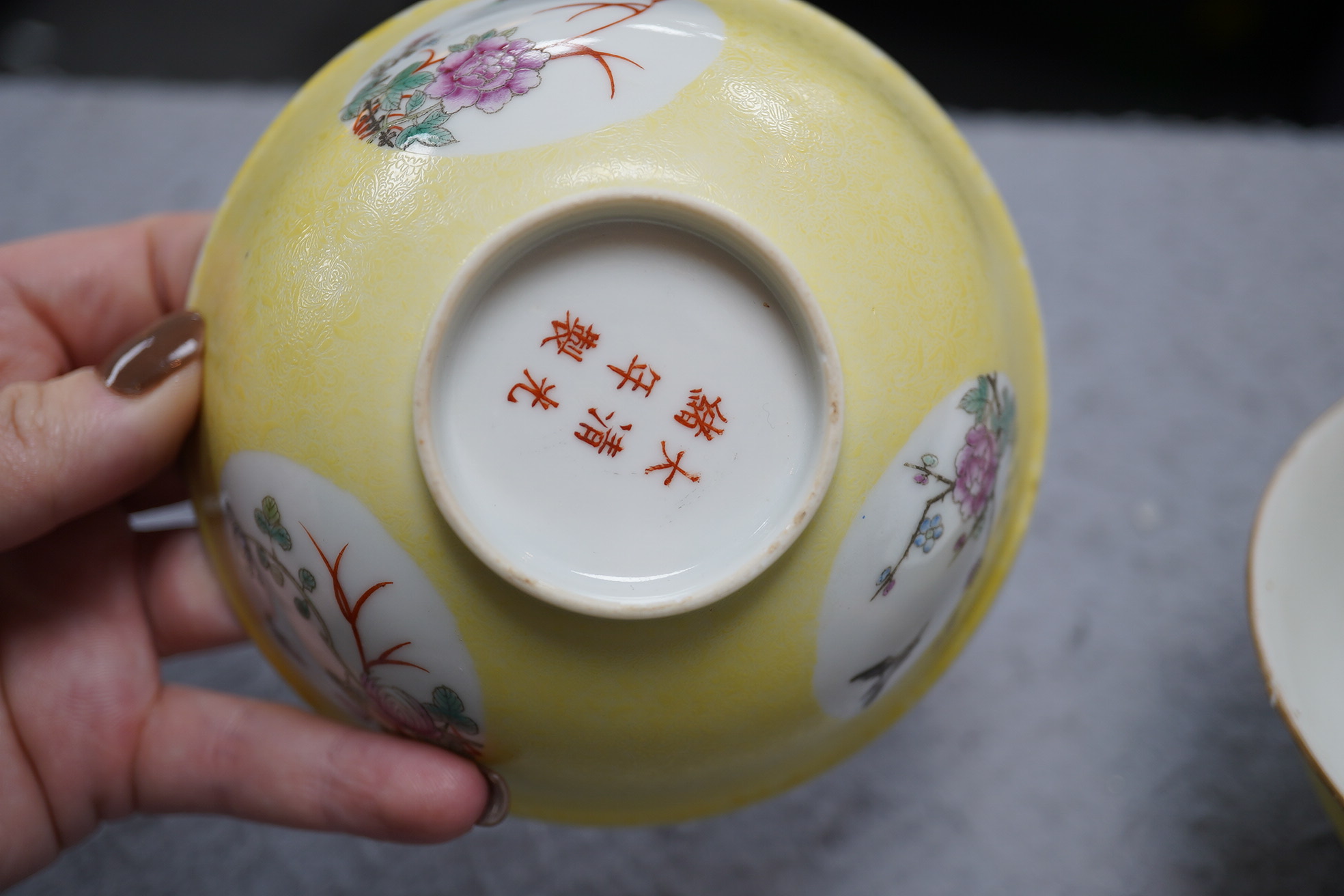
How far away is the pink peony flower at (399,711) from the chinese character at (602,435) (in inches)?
8.4

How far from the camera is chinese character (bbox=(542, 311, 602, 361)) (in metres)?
0.55

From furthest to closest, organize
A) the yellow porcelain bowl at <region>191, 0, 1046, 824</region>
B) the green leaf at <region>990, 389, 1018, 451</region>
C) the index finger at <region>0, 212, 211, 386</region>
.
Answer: the index finger at <region>0, 212, 211, 386</region> < the green leaf at <region>990, 389, 1018, 451</region> < the yellow porcelain bowl at <region>191, 0, 1046, 824</region>

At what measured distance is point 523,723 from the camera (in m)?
0.61

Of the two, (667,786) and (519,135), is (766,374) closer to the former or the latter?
(519,135)

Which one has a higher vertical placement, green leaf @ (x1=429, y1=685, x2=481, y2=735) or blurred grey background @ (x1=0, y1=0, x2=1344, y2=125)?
blurred grey background @ (x1=0, y1=0, x2=1344, y2=125)

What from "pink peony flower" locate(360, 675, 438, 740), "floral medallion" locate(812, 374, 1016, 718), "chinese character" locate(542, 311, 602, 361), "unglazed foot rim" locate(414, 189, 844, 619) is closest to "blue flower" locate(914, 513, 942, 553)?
"floral medallion" locate(812, 374, 1016, 718)

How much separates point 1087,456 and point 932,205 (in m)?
0.54

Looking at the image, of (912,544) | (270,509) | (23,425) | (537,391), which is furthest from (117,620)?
(912,544)

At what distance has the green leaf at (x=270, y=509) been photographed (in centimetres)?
60

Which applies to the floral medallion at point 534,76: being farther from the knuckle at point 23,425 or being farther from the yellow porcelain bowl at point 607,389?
the knuckle at point 23,425

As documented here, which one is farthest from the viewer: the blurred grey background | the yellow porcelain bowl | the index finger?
the blurred grey background

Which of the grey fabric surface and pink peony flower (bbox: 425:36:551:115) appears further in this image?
the grey fabric surface

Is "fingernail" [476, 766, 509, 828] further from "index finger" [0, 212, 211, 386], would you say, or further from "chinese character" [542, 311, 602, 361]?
"index finger" [0, 212, 211, 386]

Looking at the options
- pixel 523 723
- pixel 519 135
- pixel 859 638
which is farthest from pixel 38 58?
pixel 859 638
